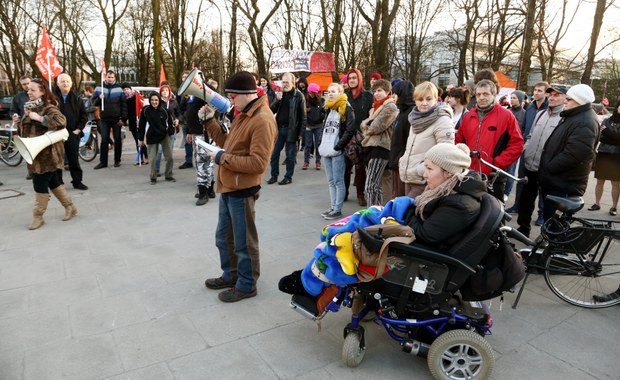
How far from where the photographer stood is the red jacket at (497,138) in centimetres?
427

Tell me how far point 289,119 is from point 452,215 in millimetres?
5930

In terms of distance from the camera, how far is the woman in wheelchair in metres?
2.38

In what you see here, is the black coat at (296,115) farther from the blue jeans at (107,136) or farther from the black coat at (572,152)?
the black coat at (572,152)

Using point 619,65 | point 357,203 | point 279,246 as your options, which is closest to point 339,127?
point 357,203

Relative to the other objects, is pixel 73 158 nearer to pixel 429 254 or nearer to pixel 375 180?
pixel 375 180

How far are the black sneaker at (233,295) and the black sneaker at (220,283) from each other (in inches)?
6.1

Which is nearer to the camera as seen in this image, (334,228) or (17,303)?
(334,228)

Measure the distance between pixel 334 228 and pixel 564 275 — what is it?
84.9 inches

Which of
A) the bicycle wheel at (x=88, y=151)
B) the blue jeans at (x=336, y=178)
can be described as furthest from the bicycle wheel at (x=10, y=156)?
the blue jeans at (x=336, y=178)

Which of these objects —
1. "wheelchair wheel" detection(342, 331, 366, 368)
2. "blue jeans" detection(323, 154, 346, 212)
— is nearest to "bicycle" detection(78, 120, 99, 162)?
"blue jeans" detection(323, 154, 346, 212)

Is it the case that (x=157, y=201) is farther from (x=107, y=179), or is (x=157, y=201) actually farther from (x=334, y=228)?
(x=334, y=228)

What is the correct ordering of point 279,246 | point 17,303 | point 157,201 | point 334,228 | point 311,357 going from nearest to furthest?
1. point 334,228
2. point 311,357
3. point 17,303
4. point 279,246
5. point 157,201

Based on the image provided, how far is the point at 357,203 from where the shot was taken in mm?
6668

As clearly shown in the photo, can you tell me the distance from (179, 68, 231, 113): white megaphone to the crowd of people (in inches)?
2.9
